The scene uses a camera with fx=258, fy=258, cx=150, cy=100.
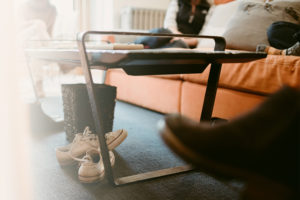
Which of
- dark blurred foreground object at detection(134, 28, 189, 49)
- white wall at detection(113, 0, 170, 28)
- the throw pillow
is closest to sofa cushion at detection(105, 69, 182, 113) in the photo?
dark blurred foreground object at detection(134, 28, 189, 49)

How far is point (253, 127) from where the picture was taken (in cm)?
33

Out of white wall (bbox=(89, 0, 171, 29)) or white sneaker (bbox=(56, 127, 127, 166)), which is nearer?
white sneaker (bbox=(56, 127, 127, 166))

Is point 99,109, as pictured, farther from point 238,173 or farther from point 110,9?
point 110,9

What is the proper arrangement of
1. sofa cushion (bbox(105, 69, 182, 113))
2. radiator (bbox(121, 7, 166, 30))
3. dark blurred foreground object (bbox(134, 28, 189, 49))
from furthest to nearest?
1. radiator (bbox(121, 7, 166, 30))
2. dark blurred foreground object (bbox(134, 28, 189, 49))
3. sofa cushion (bbox(105, 69, 182, 113))

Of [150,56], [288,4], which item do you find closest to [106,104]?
[150,56]

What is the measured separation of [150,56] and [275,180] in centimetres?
37

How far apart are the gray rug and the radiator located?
235 centimetres

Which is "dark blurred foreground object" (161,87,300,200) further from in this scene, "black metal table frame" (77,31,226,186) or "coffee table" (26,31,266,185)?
"black metal table frame" (77,31,226,186)

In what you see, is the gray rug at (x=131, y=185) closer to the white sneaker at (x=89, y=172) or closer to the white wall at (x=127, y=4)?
the white sneaker at (x=89, y=172)

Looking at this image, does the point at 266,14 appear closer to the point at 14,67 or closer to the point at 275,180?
the point at 275,180

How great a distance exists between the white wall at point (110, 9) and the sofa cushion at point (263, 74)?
8.29ft

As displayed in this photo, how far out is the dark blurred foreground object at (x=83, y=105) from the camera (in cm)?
106

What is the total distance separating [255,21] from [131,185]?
3.97ft

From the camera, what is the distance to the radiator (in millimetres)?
3240
